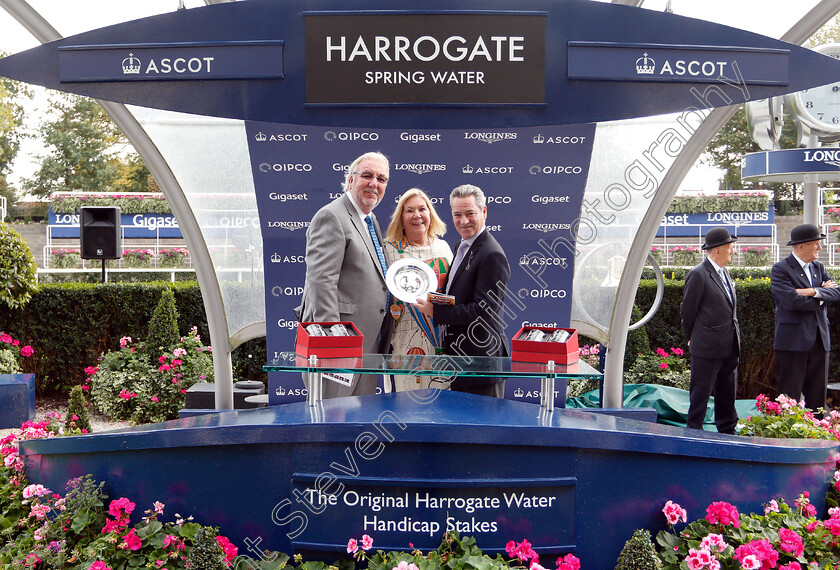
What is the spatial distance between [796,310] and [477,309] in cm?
410

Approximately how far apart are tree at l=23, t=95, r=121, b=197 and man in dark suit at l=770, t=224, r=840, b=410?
3875cm

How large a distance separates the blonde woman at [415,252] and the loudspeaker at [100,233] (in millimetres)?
6220

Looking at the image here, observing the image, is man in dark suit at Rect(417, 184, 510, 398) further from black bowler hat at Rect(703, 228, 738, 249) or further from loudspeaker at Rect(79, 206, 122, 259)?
loudspeaker at Rect(79, 206, 122, 259)

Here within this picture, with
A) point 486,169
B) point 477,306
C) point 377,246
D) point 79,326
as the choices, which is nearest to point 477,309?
point 477,306

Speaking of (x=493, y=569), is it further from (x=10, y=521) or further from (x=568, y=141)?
(x=568, y=141)

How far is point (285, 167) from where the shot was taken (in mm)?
4781

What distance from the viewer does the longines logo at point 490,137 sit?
4766mm

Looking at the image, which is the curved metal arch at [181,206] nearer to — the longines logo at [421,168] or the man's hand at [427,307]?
the longines logo at [421,168]

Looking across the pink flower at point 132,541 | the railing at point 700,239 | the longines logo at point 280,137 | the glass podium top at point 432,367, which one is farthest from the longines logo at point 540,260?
the railing at point 700,239

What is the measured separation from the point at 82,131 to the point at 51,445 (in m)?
42.0

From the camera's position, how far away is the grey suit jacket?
4.35m

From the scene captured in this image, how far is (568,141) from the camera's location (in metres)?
4.73

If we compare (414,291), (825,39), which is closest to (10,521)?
(414,291)

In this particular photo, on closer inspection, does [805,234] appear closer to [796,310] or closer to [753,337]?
[796,310]
